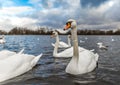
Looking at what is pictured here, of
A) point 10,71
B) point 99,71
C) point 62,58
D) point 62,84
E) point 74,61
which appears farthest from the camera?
point 62,58

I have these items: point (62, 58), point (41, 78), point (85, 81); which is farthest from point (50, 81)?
point (62, 58)

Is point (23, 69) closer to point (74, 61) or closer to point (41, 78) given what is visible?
point (41, 78)

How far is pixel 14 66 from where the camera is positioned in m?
10.5

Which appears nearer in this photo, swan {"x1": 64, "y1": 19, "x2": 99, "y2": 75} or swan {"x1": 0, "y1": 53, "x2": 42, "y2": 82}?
swan {"x1": 0, "y1": 53, "x2": 42, "y2": 82}

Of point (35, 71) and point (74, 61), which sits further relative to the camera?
point (35, 71)

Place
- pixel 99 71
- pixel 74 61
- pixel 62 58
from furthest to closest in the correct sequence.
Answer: pixel 62 58, pixel 99 71, pixel 74 61

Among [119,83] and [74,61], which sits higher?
[74,61]

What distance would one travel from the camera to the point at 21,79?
10297 mm

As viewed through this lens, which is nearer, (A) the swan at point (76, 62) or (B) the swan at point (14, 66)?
(B) the swan at point (14, 66)

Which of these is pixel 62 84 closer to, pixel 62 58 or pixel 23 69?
pixel 23 69

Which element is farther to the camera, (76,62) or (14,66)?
(76,62)

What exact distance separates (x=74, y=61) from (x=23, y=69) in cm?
205

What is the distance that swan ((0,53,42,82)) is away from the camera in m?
10.0

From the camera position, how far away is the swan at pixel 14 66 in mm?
10041
